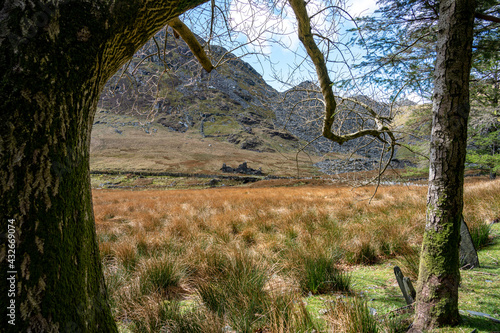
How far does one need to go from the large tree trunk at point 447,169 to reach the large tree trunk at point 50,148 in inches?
74.3

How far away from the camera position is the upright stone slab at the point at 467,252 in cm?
270

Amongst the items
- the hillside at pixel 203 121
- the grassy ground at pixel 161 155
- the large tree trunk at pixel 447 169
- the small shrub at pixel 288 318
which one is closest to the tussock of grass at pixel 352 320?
the small shrub at pixel 288 318

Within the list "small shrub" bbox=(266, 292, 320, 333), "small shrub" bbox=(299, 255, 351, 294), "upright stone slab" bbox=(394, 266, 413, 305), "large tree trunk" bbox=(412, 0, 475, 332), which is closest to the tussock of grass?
"small shrub" bbox=(266, 292, 320, 333)

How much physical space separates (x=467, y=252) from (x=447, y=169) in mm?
2019

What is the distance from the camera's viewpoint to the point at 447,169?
1.57 metres

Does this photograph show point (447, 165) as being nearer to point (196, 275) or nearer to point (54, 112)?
point (54, 112)

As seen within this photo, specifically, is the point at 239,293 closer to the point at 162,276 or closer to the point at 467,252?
the point at 162,276

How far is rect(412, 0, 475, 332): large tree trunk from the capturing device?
59.3 inches

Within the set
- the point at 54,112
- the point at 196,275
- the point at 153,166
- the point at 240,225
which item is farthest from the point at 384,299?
the point at 153,166

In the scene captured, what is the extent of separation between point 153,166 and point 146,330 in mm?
55853

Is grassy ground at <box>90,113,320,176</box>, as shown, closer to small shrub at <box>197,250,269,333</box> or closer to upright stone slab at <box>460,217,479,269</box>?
upright stone slab at <box>460,217,479,269</box>

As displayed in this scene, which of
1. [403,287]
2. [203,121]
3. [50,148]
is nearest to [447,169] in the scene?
[403,287]

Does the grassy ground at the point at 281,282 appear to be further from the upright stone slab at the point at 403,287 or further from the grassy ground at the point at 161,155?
the grassy ground at the point at 161,155

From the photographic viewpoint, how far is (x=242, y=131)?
375 feet
